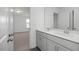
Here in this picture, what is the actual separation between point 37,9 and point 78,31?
181cm

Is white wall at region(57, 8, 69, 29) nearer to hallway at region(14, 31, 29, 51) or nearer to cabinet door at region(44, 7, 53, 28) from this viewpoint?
cabinet door at region(44, 7, 53, 28)

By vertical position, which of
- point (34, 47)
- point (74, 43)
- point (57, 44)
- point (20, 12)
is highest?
point (20, 12)

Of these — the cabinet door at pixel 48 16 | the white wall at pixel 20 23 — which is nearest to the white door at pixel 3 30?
the cabinet door at pixel 48 16

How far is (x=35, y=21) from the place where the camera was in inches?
109

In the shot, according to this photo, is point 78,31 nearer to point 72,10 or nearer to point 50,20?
point 72,10

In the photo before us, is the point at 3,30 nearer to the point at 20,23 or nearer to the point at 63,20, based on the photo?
the point at 63,20

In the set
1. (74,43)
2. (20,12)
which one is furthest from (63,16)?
(20,12)

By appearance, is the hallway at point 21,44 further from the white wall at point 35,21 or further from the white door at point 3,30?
the white door at point 3,30

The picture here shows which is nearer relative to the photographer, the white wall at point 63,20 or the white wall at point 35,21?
the white wall at point 63,20

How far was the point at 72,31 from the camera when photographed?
1.85 m

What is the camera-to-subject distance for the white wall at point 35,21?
2711 mm

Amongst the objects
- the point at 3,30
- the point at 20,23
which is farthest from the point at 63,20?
the point at 20,23

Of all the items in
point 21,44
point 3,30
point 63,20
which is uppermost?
point 63,20

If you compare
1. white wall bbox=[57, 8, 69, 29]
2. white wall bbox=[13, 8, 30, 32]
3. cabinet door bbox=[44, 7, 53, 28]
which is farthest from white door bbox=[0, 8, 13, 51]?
white wall bbox=[13, 8, 30, 32]
